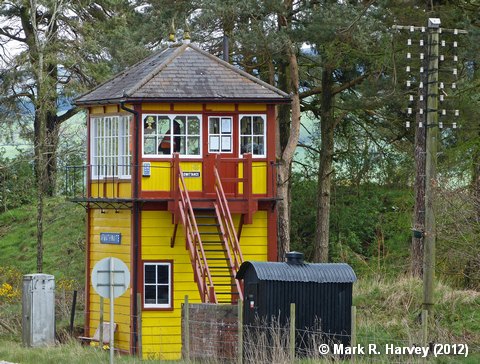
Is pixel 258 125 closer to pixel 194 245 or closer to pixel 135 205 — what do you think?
pixel 135 205

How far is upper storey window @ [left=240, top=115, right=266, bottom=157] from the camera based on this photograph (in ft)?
112

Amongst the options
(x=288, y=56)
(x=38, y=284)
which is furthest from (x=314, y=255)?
(x=38, y=284)

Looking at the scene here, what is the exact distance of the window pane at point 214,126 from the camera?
33875 mm

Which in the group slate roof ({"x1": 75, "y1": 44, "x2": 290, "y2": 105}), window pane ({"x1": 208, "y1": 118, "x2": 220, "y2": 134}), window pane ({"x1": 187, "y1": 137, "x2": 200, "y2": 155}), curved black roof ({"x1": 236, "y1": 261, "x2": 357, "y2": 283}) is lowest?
curved black roof ({"x1": 236, "y1": 261, "x2": 357, "y2": 283})

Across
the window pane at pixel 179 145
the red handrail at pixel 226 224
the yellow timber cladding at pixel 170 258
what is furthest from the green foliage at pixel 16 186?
the red handrail at pixel 226 224

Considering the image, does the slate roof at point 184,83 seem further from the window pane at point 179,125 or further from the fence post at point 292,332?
the fence post at point 292,332

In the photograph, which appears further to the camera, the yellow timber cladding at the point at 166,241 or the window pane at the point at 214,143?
the window pane at the point at 214,143

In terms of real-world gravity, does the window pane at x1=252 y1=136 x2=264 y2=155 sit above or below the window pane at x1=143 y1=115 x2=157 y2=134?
below

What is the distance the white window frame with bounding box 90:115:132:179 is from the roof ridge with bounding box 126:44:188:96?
0.93 meters

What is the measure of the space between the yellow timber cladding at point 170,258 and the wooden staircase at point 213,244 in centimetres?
79

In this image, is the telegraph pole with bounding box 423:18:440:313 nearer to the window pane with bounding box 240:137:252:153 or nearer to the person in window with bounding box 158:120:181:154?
the window pane with bounding box 240:137:252:153

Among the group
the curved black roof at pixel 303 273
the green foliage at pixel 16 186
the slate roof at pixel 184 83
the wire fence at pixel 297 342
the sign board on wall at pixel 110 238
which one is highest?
the slate roof at pixel 184 83

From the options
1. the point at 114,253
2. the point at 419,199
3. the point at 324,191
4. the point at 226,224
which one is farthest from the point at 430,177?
the point at 324,191

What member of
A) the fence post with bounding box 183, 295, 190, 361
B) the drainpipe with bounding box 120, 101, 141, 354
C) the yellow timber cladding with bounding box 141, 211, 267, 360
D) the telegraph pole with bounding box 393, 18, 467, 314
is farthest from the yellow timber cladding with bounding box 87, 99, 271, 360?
the telegraph pole with bounding box 393, 18, 467, 314
